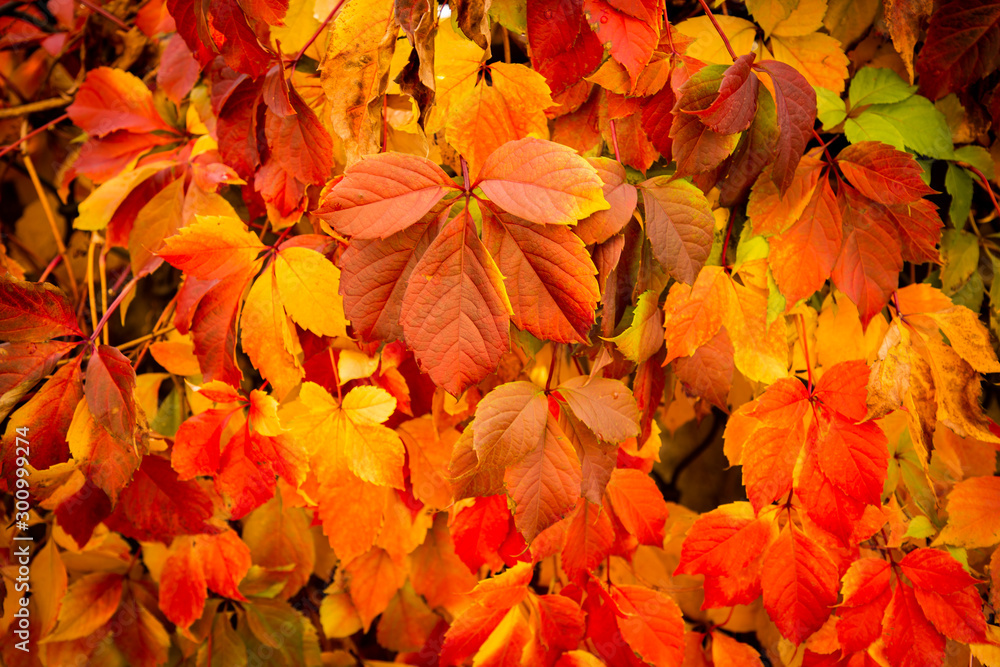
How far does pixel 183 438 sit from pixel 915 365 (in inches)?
28.8

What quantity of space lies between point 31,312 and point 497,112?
0.47 m

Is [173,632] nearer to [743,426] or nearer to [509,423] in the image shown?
[509,423]

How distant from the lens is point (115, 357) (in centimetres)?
58

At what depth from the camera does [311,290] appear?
615mm

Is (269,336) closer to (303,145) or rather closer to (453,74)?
(303,145)

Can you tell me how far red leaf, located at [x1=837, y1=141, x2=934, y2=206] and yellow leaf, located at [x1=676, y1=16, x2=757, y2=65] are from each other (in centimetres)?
16

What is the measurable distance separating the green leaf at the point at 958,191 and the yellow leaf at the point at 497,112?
495 mm

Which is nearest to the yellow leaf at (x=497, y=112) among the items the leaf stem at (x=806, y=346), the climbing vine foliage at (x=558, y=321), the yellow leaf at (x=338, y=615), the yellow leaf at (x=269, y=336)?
the climbing vine foliage at (x=558, y=321)

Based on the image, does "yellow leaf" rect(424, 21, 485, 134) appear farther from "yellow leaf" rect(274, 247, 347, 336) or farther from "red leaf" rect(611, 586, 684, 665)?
"red leaf" rect(611, 586, 684, 665)

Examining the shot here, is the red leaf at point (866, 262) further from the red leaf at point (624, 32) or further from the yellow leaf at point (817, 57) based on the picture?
the red leaf at point (624, 32)

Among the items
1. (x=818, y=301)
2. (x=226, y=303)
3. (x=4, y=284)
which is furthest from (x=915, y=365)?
(x=4, y=284)

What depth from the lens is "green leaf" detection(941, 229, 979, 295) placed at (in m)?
0.75

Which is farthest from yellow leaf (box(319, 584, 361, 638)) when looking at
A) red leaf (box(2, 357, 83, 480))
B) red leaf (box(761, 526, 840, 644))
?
red leaf (box(761, 526, 840, 644))

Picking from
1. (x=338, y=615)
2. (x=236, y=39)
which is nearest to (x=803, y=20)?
(x=236, y=39)
